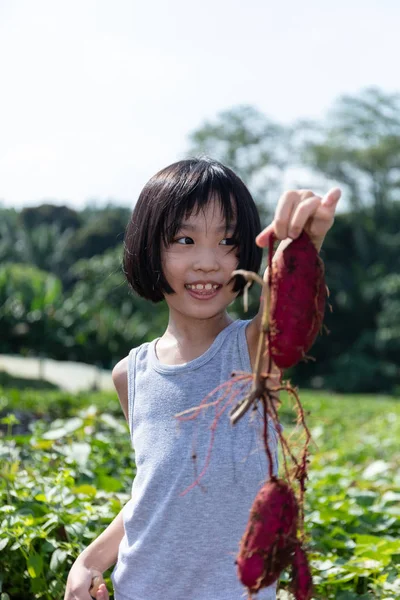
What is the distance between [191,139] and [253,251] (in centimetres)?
2485

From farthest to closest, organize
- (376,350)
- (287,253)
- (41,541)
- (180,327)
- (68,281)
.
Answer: (68,281) < (376,350) < (41,541) < (180,327) < (287,253)

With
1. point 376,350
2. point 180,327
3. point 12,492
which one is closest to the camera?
point 180,327

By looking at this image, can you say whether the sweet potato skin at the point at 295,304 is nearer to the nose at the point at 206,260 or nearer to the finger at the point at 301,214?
the finger at the point at 301,214

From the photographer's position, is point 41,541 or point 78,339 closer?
point 41,541

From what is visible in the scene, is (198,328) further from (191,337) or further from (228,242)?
(228,242)

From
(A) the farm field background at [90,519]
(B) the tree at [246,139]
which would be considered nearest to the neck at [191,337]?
(A) the farm field background at [90,519]

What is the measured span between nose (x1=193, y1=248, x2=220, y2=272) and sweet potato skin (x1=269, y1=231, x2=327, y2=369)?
356 millimetres

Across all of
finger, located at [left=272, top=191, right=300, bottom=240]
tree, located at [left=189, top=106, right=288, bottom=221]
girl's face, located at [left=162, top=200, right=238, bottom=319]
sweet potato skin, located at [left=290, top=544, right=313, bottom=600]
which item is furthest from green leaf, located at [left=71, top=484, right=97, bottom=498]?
tree, located at [left=189, top=106, right=288, bottom=221]

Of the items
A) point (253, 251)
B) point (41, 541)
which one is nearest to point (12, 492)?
point (41, 541)

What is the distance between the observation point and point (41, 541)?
1.84 m

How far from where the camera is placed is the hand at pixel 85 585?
4.48 ft

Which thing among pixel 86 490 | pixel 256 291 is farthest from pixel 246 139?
pixel 86 490

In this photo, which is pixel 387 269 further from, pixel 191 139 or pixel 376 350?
pixel 191 139

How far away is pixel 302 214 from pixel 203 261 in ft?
1.22
